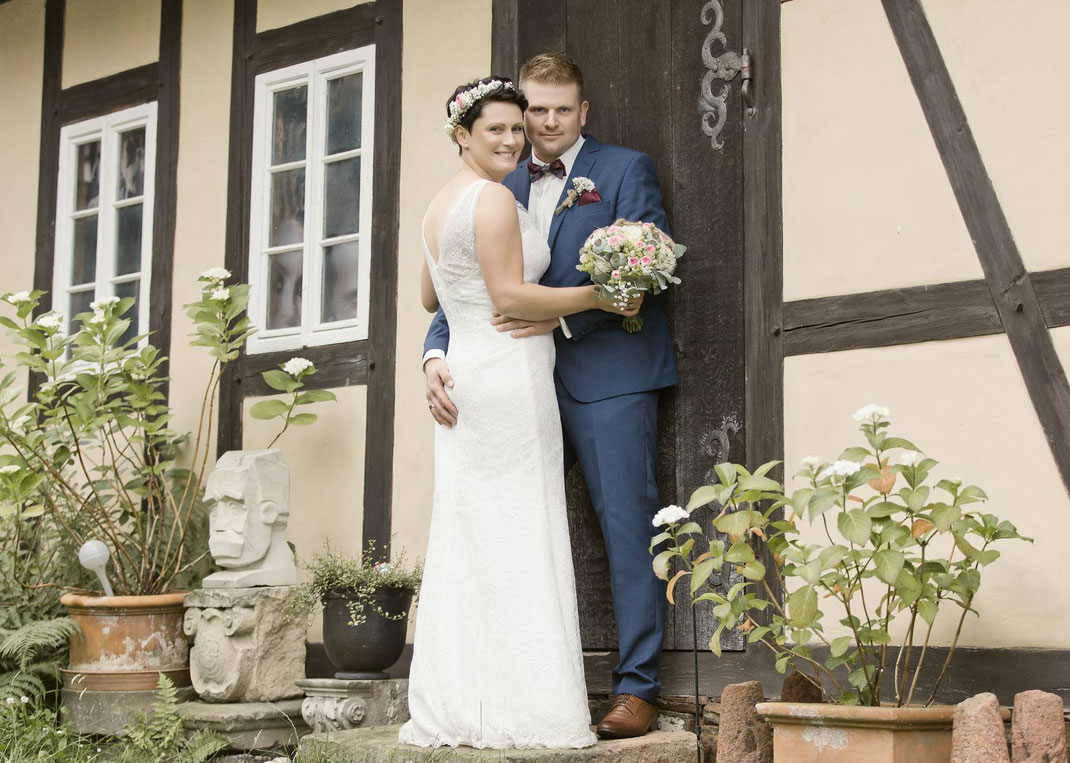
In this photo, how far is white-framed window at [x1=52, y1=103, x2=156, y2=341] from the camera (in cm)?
732

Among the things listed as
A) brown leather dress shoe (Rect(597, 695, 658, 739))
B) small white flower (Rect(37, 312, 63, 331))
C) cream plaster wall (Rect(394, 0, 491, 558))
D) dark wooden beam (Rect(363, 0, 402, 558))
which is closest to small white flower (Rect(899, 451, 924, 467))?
brown leather dress shoe (Rect(597, 695, 658, 739))

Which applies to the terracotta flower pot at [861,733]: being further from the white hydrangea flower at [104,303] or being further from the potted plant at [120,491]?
the white hydrangea flower at [104,303]

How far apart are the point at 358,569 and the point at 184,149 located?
2896 millimetres

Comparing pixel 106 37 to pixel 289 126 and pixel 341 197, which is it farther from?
pixel 341 197

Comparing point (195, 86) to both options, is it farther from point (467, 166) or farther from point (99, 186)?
point (467, 166)

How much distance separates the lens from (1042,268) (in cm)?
425

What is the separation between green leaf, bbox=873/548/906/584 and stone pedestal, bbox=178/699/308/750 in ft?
8.74

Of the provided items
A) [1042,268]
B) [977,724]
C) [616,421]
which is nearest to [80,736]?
[616,421]

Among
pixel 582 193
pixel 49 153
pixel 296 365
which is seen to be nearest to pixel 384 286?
pixel 296 365

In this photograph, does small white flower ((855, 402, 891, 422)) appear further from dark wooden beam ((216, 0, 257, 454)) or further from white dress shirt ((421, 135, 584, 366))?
dark wooden beam ((216, 0, 257, 454))

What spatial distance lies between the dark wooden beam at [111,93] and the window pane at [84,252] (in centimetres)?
59

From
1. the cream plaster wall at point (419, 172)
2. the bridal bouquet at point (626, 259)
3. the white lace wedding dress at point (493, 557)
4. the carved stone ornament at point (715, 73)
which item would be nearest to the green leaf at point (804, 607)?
the white lace wedding dress at point (493, 557)

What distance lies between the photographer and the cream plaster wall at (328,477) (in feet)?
20.3

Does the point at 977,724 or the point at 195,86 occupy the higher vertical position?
the point at 195,86
